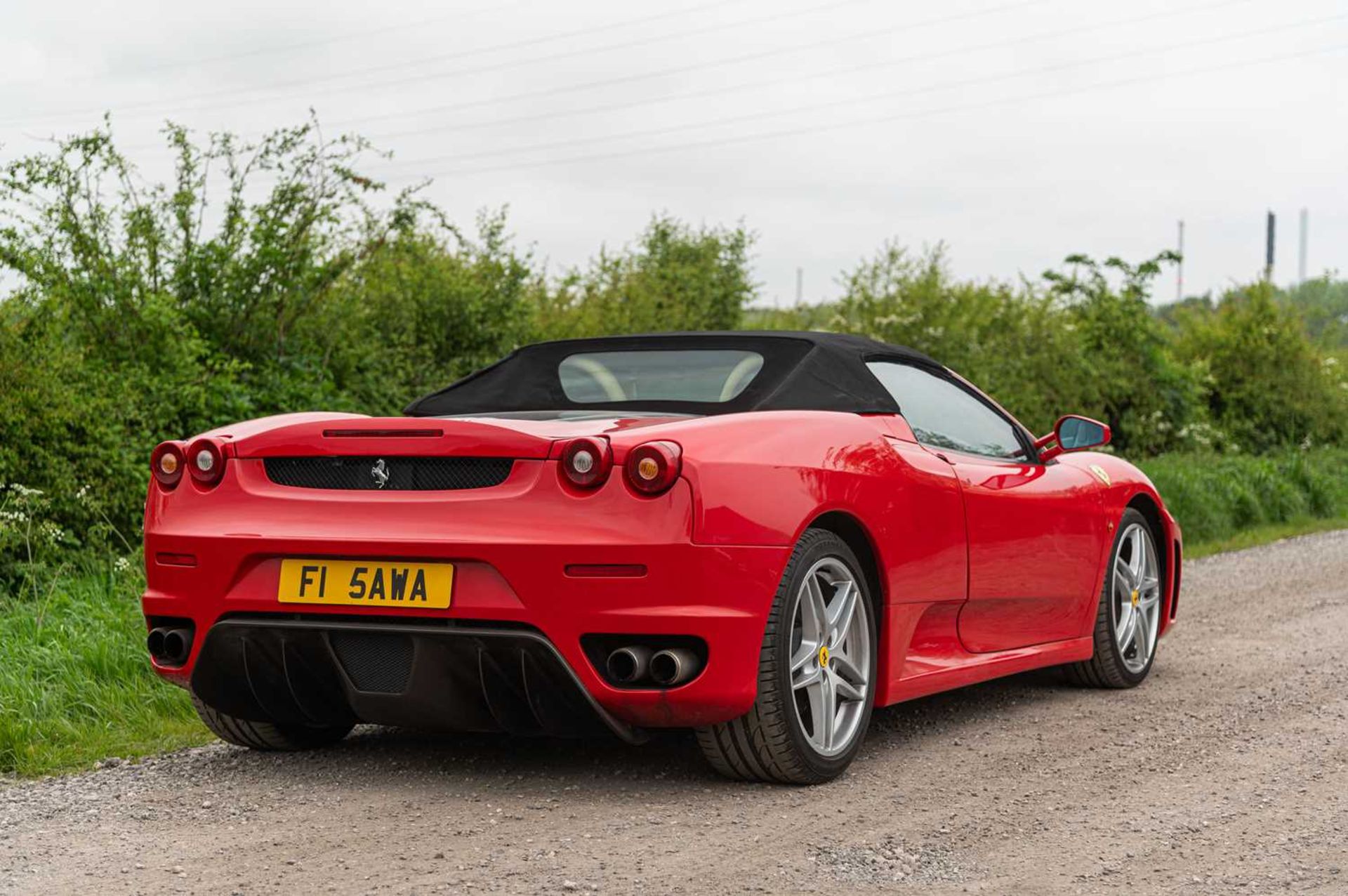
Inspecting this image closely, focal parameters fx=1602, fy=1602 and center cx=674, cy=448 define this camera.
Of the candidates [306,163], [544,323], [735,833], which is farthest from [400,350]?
[735,833]

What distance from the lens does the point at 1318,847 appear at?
4.06 m

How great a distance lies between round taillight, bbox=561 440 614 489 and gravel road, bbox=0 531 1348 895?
3.02 feet

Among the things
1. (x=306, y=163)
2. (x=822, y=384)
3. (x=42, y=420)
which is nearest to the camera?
(x=822, y=384)

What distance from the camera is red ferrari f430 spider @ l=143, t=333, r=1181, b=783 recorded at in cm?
429

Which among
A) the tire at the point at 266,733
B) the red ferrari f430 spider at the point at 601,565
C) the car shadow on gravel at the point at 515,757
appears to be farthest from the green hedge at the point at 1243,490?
the tire at the point at 266,733

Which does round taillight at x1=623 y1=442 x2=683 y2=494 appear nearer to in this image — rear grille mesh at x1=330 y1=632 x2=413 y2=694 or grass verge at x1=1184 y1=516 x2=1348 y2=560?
rear grille mesh at x1=330 y1=632 x2=413 y2=694

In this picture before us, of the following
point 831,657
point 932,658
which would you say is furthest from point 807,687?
point 932,658

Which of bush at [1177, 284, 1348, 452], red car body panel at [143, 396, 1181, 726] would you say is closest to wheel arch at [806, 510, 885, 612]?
red car body panel at [143, 396, 1181, 726]

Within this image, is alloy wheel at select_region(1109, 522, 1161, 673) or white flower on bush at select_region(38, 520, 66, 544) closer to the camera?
alloy wheel at select_region(1109, 522, 1161, 673)

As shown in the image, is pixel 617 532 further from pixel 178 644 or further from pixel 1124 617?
pixel 1124 617

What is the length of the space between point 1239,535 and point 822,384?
1035 cm

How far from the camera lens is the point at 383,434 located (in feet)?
14.9

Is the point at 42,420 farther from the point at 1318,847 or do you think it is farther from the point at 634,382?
the point at 1318,847

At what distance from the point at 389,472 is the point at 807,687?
1.37 metres
